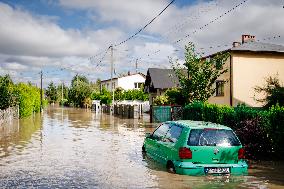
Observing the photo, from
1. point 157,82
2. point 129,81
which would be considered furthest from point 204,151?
point 129,81

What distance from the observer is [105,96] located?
70625mm

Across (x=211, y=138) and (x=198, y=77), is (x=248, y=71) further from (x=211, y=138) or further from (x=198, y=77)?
(x=211, y=138)

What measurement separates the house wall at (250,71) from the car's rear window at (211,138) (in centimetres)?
2172

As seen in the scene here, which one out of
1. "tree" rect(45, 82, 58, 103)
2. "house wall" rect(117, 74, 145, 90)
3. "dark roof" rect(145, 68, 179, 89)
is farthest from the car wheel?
"tree" rect(45, 82, 58, 103)

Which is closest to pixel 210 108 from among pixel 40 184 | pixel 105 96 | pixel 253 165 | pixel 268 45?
pixel 253 165

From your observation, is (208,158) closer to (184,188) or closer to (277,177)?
(184,188)

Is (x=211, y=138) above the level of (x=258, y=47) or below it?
below

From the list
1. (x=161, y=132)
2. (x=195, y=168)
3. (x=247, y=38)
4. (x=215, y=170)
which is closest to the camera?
(x=195, y=168)

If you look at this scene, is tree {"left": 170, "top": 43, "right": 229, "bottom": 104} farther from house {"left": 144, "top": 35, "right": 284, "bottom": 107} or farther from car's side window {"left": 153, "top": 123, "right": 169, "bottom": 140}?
car's side window {"left": 153, "top": 123, "right": 169, "bottom": 140}

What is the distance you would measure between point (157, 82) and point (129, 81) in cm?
2780

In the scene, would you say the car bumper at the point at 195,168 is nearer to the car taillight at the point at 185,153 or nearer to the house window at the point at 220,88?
the car taillight at the point at 185,153

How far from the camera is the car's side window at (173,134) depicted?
1116 cm

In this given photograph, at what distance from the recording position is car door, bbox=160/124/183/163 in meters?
11.0

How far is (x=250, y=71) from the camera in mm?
32500
